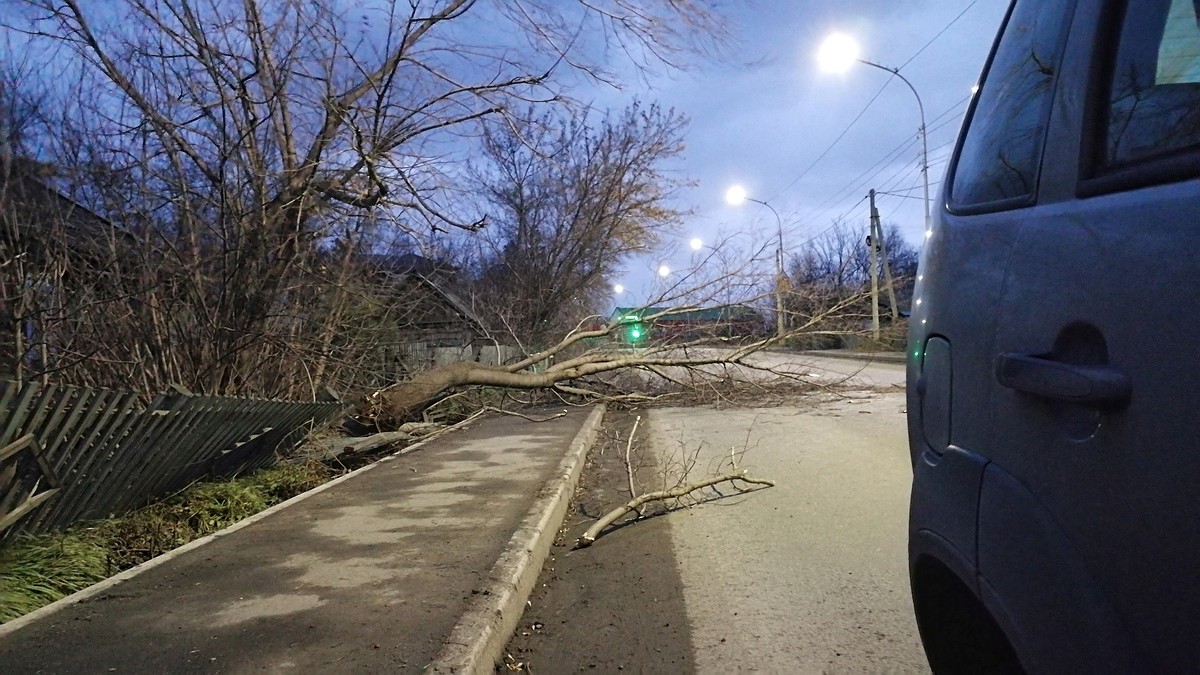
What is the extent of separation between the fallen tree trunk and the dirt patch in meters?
0.09

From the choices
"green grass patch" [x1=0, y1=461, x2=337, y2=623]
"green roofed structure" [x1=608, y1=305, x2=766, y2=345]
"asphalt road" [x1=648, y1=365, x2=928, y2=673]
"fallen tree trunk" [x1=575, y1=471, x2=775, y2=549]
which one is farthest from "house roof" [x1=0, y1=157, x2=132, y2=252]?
"green roofed structure" [x1=608, y1=305, x2=766, y2=345]

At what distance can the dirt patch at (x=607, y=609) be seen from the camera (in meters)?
3.96

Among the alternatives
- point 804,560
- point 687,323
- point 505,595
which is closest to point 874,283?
point 687,323

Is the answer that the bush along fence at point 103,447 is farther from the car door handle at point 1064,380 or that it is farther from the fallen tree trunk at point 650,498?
the car door handle at point 1064,380

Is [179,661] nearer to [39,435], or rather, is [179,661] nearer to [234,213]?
[39,435]

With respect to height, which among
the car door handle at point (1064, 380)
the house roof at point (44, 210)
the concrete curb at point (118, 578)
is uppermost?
the house roof at point (44, 210)

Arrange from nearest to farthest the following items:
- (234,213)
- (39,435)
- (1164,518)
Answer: (1164,518) → (39,435) → (234,213)

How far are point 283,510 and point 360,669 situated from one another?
146 inches

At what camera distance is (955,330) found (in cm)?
189

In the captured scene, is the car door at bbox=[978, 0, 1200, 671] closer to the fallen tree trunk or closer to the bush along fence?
the fallen tree trunk

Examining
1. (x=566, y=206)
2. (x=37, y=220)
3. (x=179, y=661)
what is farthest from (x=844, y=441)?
(x=566, y=206)

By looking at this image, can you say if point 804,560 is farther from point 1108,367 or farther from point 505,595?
point 1108,367

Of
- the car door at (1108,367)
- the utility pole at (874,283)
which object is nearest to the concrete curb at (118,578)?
the car door at (1108,367)

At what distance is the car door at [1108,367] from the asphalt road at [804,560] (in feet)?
8.37
